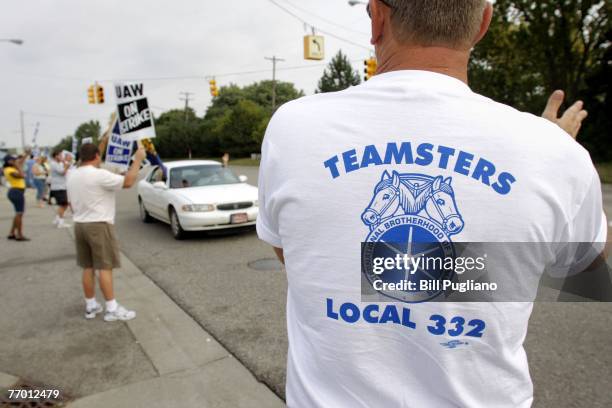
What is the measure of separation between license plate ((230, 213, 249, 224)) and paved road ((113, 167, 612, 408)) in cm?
83

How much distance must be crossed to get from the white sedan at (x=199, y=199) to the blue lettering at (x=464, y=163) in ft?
25.7

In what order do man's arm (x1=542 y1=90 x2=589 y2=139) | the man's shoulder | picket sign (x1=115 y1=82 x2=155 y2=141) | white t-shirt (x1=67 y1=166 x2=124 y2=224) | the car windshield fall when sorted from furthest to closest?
the car windshield
picket sign (x1=115 y1=82 x2=155 y2=141)
white t-shirt (x1=67 y1=166 x2=124 y2=224)
man's arm (x1=542 y1=90 x2=589 y2=139)
the man's shoulder

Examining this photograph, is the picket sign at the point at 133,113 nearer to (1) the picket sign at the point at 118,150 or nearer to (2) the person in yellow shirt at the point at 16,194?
(1) the picket sign at the point at 118,150

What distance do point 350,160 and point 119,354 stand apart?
3691mm

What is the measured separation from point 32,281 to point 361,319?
6.69m

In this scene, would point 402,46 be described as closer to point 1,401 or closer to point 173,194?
point 1,401

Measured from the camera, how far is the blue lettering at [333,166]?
3.30ft

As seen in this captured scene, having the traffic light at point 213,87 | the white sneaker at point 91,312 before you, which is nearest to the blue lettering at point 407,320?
the white sneaker at point 91,312

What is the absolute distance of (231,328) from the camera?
4422mm

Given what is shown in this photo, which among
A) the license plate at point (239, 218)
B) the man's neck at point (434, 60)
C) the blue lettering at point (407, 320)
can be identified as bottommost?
the license plate at point (239, 218)

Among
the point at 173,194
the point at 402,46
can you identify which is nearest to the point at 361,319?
the point at 402,46

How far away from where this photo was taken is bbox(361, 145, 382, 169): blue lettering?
0.99 meters

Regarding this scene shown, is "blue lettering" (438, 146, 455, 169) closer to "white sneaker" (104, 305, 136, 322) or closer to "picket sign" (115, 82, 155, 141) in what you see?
"white sneaker" (104, 305, 136, 322)

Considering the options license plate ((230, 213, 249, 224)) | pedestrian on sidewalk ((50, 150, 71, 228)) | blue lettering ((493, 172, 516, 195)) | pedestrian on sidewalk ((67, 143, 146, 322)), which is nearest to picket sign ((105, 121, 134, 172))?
license plate ((230, 213, 249, 224))
